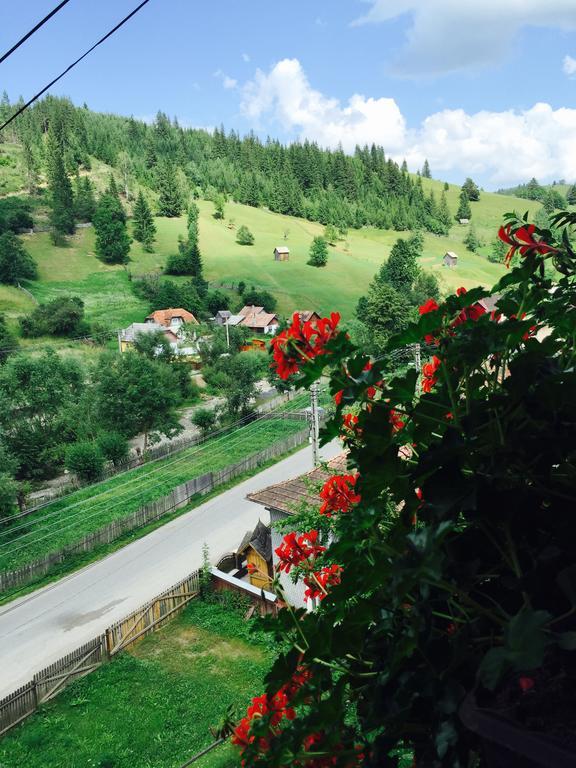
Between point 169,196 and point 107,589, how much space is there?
276ft

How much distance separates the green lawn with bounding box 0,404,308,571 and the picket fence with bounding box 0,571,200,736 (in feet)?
21.6

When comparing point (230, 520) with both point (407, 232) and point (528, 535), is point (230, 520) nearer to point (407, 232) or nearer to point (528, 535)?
point (528, 535)

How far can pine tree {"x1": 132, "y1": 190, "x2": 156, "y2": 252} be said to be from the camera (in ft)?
256

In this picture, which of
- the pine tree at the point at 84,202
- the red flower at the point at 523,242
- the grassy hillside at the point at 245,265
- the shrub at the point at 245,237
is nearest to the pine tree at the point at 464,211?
the grassy hillside at the point at 245,265

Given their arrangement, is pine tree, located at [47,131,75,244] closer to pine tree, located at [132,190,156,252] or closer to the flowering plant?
pine tree, located at [132,190,156,252]

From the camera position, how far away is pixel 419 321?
138 cm

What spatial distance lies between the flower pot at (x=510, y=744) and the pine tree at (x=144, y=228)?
268ft

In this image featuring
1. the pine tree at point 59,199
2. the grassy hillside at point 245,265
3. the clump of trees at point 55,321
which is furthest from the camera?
the pine tree at point 59,199

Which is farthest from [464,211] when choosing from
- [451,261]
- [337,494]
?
[337,494]

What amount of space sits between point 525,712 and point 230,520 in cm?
2045

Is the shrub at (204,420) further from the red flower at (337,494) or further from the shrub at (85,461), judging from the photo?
the red flower at (337,494)

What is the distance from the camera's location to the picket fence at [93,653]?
35.7 ft

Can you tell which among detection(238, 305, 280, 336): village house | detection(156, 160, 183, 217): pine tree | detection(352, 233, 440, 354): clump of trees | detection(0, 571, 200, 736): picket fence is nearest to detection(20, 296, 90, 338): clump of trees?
detection(238, 305, 280, 336): village house

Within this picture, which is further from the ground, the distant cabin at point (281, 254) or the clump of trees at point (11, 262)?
the distant cabin at point (281, 254)
